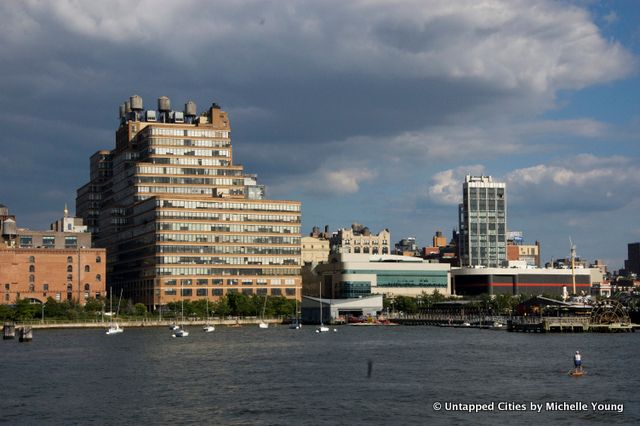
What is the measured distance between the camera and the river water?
83.7 metres

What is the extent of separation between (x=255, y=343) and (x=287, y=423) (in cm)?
10383

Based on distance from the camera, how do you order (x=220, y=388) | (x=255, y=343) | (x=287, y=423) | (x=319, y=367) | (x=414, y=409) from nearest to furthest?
(x=287, y=423)
(x=414, y=409)
(x=220, y=388)
(x=319, y=367)
(x=255, y=343)

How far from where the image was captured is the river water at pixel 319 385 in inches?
3295

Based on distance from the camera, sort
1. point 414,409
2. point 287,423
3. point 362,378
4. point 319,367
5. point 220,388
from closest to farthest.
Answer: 1. point 287,423
2. point 414,409
3. point 220,388
4. point 362,378
5. point 319,367

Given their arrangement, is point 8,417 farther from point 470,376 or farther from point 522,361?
point 522,361

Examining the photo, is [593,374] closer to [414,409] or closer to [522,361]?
[522,361]

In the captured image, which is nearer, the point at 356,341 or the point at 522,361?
the point at 522,361

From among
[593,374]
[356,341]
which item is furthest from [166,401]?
[356,341]

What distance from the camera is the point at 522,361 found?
13312 centimetres

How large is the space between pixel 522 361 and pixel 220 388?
5007 centimetres

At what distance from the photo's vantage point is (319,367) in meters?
128

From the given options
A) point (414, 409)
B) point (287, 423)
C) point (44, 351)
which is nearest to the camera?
point (287, 423)

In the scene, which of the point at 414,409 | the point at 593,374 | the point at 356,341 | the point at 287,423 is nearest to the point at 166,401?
the point at 287,423

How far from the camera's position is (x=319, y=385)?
106 metres
